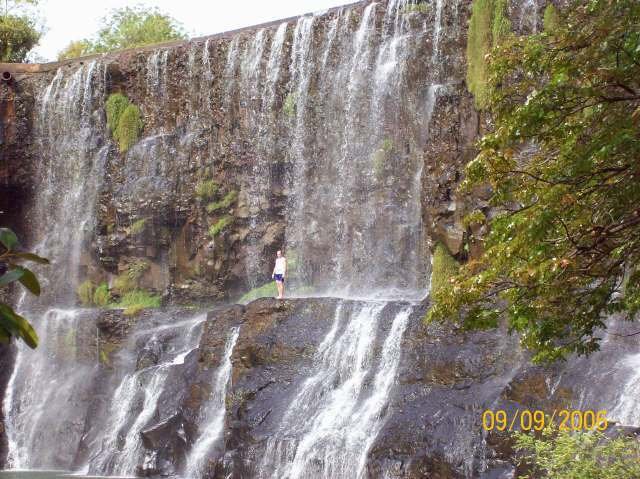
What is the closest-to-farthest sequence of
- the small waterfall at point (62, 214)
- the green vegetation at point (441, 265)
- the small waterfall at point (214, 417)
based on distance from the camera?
the small waterfall at point (214, 417)
the green vegetation at point (441, 265)
the small waterfall at point (62, 214)

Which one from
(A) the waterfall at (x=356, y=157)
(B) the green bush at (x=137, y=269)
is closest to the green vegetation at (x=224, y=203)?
(A) the waterfall at (x=356, y=157)

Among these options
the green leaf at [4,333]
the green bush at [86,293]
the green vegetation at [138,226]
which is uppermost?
the green vegetation at [138,226]

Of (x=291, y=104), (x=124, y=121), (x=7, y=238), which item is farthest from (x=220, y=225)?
(x=7, y=238)

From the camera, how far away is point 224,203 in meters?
26.4

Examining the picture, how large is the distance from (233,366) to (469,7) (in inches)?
431

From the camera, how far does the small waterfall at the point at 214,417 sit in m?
17.7

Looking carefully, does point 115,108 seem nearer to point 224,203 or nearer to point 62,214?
point 62,214

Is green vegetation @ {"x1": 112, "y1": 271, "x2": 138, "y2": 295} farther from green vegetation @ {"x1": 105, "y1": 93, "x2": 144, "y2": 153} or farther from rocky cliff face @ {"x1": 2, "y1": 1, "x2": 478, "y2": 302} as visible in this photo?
green vegetation @ {"x1": 105, "y1": 93, "x2": 144, "y2": 153}

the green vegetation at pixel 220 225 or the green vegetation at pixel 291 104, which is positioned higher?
the green vegetation at pixel 291 104

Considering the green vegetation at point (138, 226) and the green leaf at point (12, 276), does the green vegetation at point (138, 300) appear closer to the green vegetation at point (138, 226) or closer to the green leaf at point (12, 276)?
the green vegetation at point (138, 226)

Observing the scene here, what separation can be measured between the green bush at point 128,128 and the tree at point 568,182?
2018 cm

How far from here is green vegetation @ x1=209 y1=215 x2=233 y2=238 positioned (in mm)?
26156

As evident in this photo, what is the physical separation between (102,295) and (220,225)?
428 cm

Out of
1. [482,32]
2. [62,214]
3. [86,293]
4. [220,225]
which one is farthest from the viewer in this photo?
[62,214]
